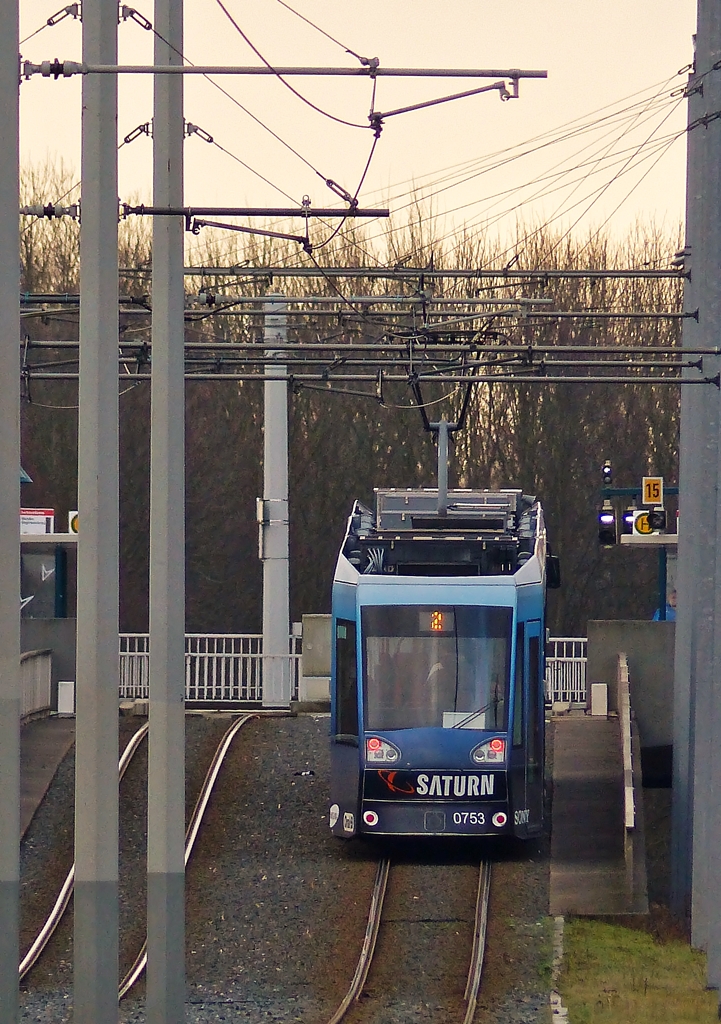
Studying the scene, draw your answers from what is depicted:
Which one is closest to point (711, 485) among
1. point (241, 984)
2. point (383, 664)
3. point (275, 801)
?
point (383, 664)

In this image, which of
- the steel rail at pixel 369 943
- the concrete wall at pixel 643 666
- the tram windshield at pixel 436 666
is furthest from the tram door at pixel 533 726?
the concrete wall at pixel 643 666

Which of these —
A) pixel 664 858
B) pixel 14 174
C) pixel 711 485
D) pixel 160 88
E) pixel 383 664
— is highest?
pixel 160 88

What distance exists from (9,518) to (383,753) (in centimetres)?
1037

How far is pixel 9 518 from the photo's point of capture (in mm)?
8430

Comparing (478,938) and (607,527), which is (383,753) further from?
(607,527)

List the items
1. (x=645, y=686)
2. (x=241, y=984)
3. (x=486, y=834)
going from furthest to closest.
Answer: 1. (x=645, y=686)
2. (x=486, y=834)
3. (x=241, y=984)

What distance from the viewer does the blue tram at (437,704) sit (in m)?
18.3

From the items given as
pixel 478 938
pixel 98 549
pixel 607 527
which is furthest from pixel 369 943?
pixel 607 527

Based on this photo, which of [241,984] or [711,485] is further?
[711,485]

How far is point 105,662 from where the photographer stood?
10320mm

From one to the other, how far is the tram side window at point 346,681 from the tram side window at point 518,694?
156 cm

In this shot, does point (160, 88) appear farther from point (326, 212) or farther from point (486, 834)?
point (486, 834)

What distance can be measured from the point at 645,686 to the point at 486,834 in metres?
8.16

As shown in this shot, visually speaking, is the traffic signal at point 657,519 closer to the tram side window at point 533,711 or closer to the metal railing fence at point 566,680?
the metal railing fence at point 566,680
